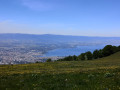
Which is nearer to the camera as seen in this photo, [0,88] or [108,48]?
[0,88]

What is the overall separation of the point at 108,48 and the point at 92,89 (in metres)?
99.1

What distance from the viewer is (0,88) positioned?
802 centimetres

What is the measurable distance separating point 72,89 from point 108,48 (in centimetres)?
9935

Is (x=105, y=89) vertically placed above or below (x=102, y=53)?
above

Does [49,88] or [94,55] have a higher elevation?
[49,88]

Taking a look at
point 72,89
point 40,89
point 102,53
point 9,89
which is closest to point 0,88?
point 9,89

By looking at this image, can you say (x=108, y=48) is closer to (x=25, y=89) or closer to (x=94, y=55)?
(x=94, y=55)

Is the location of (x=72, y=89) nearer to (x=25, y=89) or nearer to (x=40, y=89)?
(x=40, y=89)

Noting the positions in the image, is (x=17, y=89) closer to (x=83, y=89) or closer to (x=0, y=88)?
(x=0, y=88)

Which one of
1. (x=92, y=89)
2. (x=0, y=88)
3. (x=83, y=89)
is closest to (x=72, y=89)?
(x=83, y=89)

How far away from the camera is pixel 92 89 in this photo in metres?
7.23

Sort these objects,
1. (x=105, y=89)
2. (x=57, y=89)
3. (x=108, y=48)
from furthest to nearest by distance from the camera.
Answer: (x=108, y=48)
(x=57, y=89)
(x=105, y=89)

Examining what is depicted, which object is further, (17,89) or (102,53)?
(102,53)

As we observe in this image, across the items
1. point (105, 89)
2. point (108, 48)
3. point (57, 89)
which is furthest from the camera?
point (108, 48)
